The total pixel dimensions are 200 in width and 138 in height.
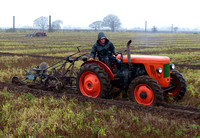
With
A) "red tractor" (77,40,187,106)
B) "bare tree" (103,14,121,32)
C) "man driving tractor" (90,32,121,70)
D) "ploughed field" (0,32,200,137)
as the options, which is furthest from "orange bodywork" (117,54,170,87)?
"bare tree" (103,14,121,32)

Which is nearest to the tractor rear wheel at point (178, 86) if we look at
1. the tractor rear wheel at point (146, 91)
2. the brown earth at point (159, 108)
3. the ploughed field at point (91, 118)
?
the ploughed field at point (91, 118)

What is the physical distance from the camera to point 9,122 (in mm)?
4477

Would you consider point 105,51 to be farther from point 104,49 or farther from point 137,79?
point 137,79

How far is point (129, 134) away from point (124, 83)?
7.74 feet

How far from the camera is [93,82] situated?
6.13 meters

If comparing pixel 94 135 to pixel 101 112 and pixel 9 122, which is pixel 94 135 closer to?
pixel 101 112

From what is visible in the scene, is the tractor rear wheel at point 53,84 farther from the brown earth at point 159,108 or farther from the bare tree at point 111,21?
the bare tree at point 111,21

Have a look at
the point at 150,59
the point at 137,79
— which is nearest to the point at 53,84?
the point at 137,79

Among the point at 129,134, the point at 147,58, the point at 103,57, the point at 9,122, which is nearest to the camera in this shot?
the point at 129,134

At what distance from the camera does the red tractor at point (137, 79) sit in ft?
18.0

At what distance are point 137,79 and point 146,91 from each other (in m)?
0.35

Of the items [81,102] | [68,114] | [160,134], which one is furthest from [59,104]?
[160,134]

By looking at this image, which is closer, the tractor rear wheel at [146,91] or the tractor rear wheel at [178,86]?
the tractor rear wheel at [146,91]

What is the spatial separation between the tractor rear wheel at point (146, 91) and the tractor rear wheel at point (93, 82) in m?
0.65
